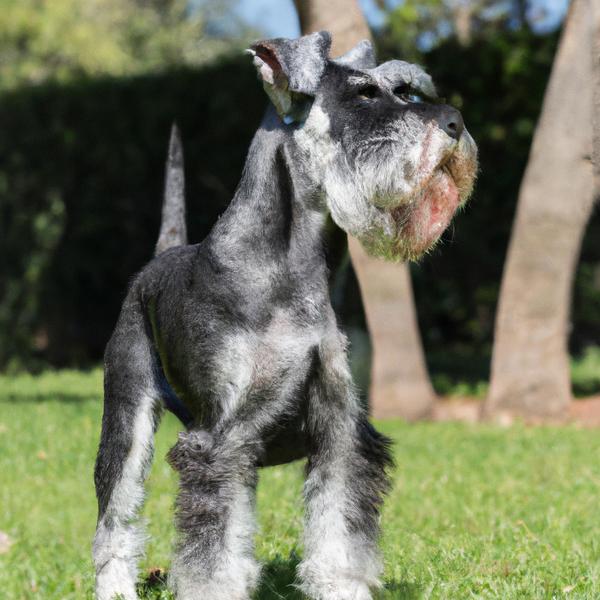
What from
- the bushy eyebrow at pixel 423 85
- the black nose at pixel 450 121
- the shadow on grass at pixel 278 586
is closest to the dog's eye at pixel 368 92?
the bushy eyebrow at pixel 423 85

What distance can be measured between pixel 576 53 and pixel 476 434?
3593 mm

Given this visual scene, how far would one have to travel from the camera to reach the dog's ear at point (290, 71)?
3.42 meters

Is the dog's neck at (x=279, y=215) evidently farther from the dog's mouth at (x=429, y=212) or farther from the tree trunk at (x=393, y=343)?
the tree trunk at (x=393, y=343)

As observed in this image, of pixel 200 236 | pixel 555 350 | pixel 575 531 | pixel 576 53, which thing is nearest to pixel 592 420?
pixel 555 350

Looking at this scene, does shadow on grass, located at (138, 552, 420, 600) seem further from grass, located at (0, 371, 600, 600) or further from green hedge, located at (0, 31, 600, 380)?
green hedge, located at (0, 31, 600, 380)

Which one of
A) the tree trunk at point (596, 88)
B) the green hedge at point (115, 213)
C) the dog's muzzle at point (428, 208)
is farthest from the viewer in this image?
the green hedge at point (115, 213)

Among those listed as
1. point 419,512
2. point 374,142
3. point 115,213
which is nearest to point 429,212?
point 374,142

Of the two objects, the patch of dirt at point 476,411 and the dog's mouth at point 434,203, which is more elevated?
the dog's mouth at point 434,203

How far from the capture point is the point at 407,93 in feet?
11.6

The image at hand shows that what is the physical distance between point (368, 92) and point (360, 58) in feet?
1.02

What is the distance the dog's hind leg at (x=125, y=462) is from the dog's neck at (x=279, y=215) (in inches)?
27.1

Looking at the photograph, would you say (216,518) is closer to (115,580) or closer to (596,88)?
(115,580)

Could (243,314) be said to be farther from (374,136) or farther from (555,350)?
(555,350)

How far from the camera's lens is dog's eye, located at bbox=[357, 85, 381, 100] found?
11.2 feet
